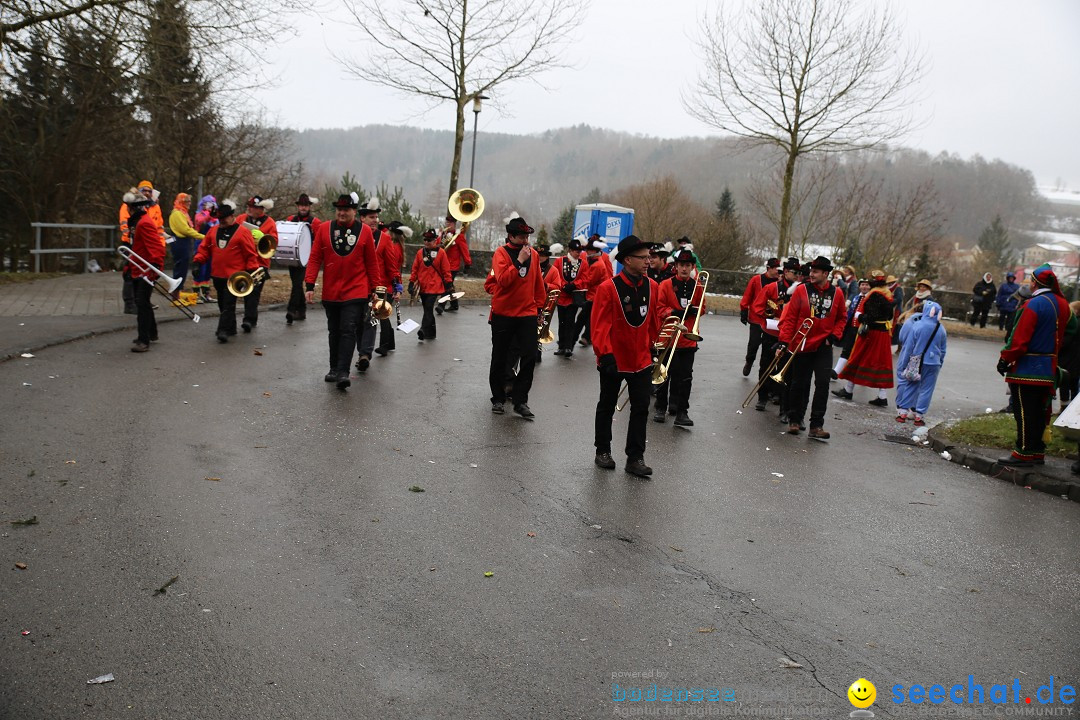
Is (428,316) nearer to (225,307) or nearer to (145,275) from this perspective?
(225,307)

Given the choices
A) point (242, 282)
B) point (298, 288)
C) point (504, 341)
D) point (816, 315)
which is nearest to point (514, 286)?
point (504, 341)

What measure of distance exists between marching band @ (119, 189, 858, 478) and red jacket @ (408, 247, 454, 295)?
2 centimetres

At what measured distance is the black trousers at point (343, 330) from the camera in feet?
31.7

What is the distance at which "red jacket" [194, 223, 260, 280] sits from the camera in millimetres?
12141

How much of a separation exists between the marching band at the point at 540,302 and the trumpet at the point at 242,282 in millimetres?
18

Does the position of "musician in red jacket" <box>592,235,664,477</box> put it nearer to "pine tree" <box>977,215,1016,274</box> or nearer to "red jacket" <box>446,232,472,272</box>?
"red jacket" <box>446,232,472,272</box>

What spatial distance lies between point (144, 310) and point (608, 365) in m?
6.69

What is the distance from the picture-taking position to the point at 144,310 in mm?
10680

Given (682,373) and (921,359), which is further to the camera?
(921,359)

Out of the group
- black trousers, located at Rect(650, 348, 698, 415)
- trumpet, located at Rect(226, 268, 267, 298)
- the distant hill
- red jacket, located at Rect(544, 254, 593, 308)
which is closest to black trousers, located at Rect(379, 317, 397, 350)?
trumpet, located at Rect(226, 268, 267, 298)

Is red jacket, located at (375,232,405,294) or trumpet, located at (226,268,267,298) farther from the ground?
red jacket, located at (375,232,405,294)

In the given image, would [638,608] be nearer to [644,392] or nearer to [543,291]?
[644,392]

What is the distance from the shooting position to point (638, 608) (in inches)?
178

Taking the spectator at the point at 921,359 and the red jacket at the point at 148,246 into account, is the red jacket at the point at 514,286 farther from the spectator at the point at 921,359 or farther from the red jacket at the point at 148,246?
the spectator at the point at 921,359
